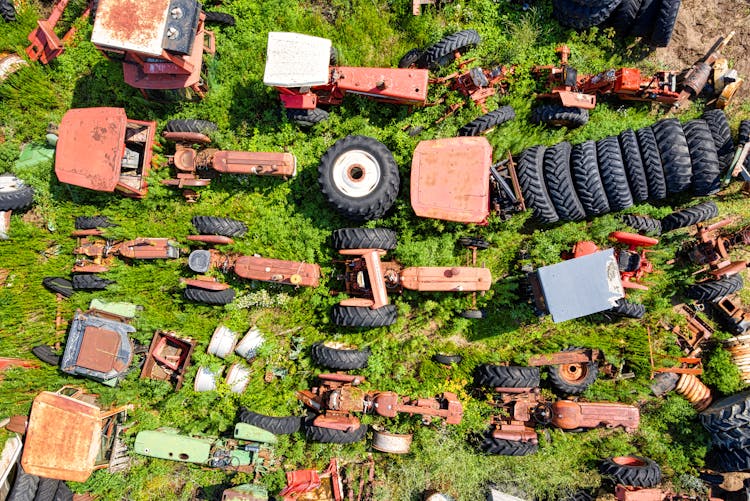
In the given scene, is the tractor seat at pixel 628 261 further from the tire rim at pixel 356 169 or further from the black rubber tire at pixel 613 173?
the tire rim at pixel 356 169

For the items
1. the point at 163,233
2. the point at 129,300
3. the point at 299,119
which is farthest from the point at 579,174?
the point at 129,300

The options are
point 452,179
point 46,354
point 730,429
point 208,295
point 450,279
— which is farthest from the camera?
point 46,354

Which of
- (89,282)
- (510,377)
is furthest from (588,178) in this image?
(89,282)

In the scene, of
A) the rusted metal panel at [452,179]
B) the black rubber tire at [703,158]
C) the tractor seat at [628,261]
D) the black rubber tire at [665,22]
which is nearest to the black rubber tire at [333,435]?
the rusted metal panel at [452,179]

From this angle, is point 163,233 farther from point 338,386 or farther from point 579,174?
point 579,174

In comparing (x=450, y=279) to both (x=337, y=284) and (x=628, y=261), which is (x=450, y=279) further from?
(x=628, y=261)
